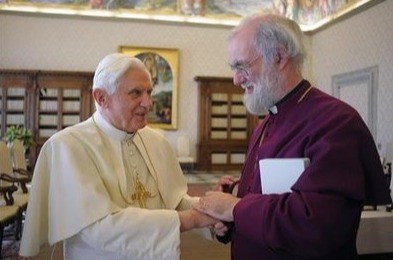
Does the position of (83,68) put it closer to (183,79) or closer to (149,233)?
(183,79)

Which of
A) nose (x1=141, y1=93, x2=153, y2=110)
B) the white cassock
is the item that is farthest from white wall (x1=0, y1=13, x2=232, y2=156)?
nose (x1=141, y1=93, x2=153, y2=110)

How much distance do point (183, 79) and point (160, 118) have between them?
1.45 metres

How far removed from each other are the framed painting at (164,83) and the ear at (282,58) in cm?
1178

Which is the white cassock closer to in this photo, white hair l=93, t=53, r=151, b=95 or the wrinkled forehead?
white hair l=93, t=53, r=151, b=95

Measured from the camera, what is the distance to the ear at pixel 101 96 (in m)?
2.21

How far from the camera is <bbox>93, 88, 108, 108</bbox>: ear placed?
2.21 metres

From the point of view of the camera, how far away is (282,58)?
179 centimetres

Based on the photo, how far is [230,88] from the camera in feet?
44.7

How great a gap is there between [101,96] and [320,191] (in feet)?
4.04

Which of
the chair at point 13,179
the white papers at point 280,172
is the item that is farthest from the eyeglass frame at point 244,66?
the chair at point 13,179

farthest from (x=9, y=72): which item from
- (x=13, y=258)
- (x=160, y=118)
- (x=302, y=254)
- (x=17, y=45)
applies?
(x=302, y=254)

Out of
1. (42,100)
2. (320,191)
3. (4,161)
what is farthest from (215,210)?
(42,100)

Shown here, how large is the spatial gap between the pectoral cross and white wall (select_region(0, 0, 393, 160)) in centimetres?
999

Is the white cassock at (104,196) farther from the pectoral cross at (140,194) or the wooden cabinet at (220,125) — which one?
the wooden cabinet at (220,125)
